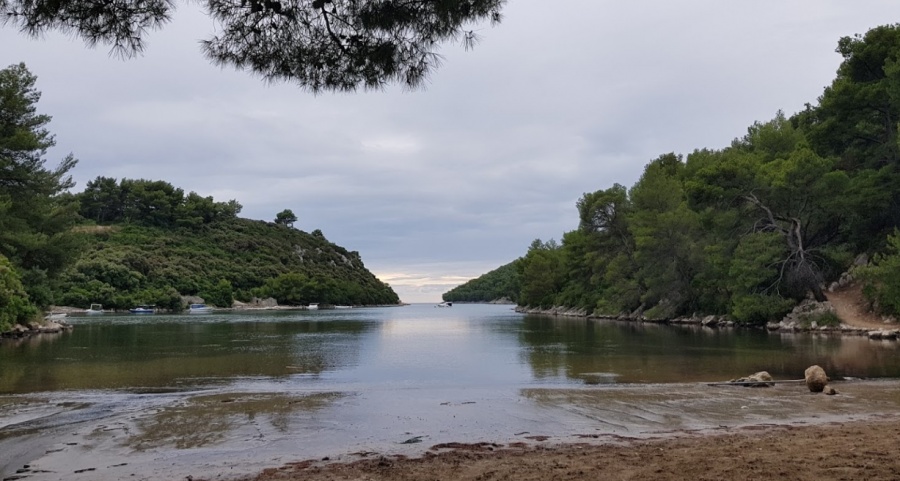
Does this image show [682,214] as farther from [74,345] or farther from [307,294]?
[307,294]

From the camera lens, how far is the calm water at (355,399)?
928 centimetres

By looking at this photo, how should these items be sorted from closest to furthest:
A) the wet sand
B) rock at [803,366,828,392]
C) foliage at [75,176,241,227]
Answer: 1. the wet sand
2. rock at [803,366,828,392]
3. foliage at [75,176,241,227]

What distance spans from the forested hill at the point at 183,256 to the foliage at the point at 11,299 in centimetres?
5055

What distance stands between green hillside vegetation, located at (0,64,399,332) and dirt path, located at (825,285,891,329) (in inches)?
1804

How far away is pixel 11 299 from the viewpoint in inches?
1378

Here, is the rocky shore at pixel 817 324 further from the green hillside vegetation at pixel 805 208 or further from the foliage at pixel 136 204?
the foliage at pixel 136 204

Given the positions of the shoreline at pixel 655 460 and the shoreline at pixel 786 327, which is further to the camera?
the shoreline at pixel 786 327

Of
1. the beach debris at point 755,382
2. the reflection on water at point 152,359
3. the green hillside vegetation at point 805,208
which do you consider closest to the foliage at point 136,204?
the reflection on water at point 152,359

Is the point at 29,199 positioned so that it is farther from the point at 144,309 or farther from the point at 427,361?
the point at 144,309

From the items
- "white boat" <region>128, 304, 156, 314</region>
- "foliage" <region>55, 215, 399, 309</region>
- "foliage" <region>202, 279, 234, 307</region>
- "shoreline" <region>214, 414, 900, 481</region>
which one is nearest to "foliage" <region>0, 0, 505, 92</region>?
"shoreline" <region>214, 414, 900, 481</region>

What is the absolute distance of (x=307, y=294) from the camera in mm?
133250

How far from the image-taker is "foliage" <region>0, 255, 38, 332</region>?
109 feet

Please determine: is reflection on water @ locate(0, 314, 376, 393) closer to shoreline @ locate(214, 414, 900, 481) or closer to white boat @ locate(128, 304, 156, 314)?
shoreline @ locate(214, 414, 900, 481)

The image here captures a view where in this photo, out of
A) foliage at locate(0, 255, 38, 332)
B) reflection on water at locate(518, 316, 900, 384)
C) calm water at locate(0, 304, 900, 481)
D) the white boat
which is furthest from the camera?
the white boat
